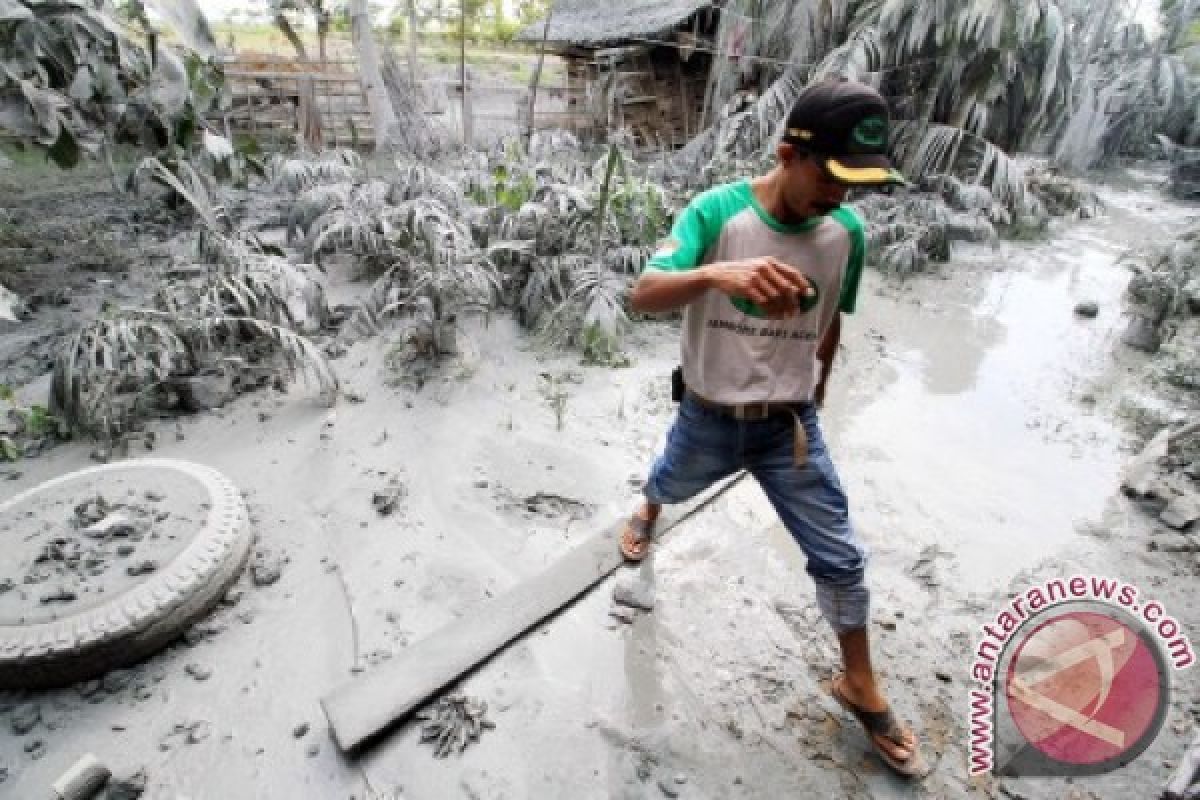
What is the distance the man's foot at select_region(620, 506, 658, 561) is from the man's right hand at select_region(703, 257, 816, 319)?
4.50 ft

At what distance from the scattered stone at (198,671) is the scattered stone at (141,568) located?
0.37 m

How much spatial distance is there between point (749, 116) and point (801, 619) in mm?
8342

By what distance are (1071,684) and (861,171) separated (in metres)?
1.95

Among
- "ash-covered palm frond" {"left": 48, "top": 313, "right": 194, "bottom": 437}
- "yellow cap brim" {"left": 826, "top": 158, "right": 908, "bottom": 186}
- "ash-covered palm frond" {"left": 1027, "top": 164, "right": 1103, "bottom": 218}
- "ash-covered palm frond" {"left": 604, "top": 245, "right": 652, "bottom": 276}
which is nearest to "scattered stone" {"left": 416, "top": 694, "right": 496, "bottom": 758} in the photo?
"yellow cap brim" {"left": 826, "top": 158, "right": 908, "bottom": 186}

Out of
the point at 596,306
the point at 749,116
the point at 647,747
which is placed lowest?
the point at 647,747

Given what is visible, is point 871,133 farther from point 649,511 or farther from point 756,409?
point 649,511

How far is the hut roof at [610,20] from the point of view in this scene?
1141cm

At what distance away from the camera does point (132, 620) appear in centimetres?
202

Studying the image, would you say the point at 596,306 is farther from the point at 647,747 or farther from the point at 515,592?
the point at 647,747

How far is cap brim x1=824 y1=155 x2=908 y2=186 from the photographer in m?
1.33

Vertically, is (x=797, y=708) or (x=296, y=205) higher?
(x=296, y=205)

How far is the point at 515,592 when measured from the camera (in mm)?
2365

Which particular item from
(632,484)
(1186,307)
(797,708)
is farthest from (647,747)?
(1186,307)

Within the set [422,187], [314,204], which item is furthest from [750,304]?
[314,204]
